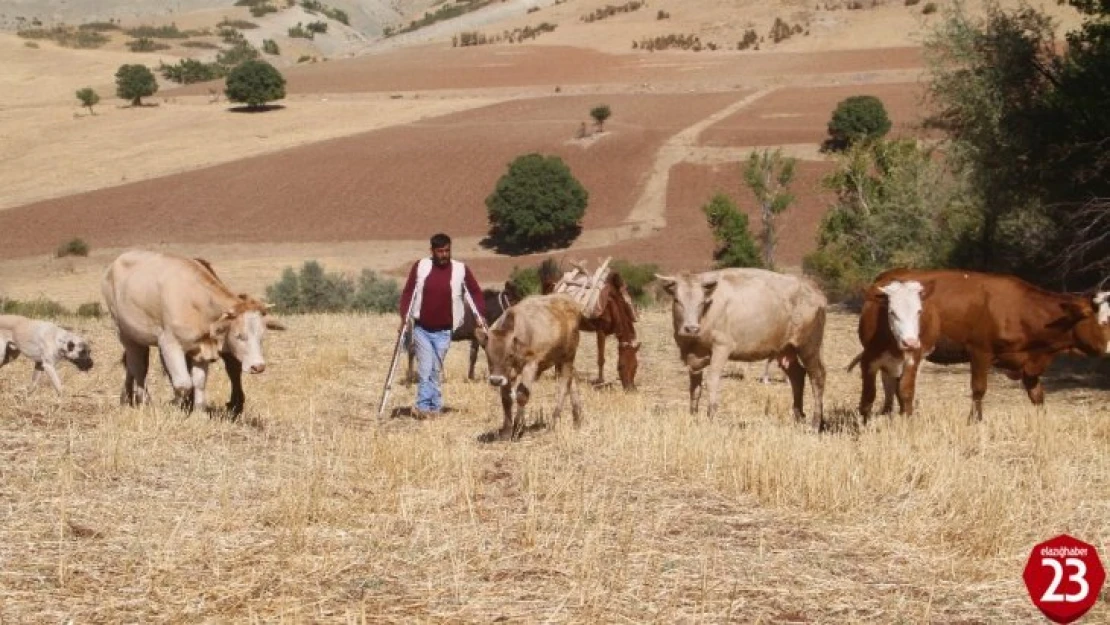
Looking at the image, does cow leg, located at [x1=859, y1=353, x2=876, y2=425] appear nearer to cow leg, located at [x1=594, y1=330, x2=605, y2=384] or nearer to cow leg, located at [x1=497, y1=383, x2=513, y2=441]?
cow leg, located at [x1=497, y1=383, x2=513, y2=441]

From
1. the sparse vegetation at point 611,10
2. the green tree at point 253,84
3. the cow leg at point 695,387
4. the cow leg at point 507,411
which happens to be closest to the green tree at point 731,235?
the cow leg at point 695,387

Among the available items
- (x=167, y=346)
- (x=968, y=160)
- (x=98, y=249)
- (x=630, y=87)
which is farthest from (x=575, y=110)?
(x=167, y=346)

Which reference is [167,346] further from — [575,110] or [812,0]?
[812,0]

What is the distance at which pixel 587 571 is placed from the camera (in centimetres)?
697

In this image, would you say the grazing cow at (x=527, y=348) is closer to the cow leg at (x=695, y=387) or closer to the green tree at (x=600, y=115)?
the cow leg at (x=695, y=387)

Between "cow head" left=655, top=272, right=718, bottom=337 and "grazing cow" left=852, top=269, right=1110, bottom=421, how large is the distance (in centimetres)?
201

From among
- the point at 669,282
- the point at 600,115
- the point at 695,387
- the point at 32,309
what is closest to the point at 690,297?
the point at 669,282

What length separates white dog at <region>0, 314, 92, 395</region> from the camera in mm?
17047

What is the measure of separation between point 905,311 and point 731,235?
143 ft

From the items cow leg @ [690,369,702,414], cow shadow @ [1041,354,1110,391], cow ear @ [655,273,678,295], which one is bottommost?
cow shadow @ [1041,354,1110,391]

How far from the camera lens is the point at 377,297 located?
43.0 meters

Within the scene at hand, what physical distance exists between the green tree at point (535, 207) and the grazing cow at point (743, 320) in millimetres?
49051

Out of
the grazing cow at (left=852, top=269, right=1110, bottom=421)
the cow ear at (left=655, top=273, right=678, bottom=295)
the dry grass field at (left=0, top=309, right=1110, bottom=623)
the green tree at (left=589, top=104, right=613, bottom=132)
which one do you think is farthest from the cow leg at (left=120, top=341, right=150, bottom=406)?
the green tree at (left=589, top=104, right=613, bottom=132)

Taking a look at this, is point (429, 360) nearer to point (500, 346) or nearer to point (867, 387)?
point (500, 346)
